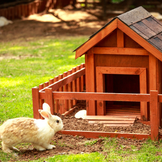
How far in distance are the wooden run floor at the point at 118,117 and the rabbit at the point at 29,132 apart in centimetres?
118

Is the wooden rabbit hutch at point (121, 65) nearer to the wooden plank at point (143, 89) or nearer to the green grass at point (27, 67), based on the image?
the wooden plank at point (143, 89)

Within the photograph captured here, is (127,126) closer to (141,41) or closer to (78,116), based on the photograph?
(78,116)

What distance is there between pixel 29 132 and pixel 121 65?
7.01 feet

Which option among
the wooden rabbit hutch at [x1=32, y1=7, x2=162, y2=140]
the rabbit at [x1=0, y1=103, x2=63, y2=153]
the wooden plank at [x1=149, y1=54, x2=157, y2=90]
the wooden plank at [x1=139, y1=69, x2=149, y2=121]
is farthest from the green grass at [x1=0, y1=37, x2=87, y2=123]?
the wooden plank at [x1=149, y1=54, x2=157, y2=90]

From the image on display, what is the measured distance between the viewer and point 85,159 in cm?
442

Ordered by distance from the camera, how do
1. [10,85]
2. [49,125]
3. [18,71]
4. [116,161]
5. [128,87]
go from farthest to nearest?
[18,71] < [10,85] < [128,87] < [49,125] < [116,161]

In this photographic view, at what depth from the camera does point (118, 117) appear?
232 inches

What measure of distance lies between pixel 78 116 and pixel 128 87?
63.9 inches

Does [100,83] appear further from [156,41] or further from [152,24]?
[152,24]

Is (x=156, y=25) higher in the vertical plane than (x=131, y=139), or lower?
higher

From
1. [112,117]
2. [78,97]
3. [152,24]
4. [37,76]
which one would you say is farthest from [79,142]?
[37,76]

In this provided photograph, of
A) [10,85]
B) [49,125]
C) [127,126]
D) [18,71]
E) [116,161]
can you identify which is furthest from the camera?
[18,71]

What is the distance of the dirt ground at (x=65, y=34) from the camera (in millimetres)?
4824

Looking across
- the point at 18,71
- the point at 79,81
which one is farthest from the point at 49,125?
the point at 18,71
